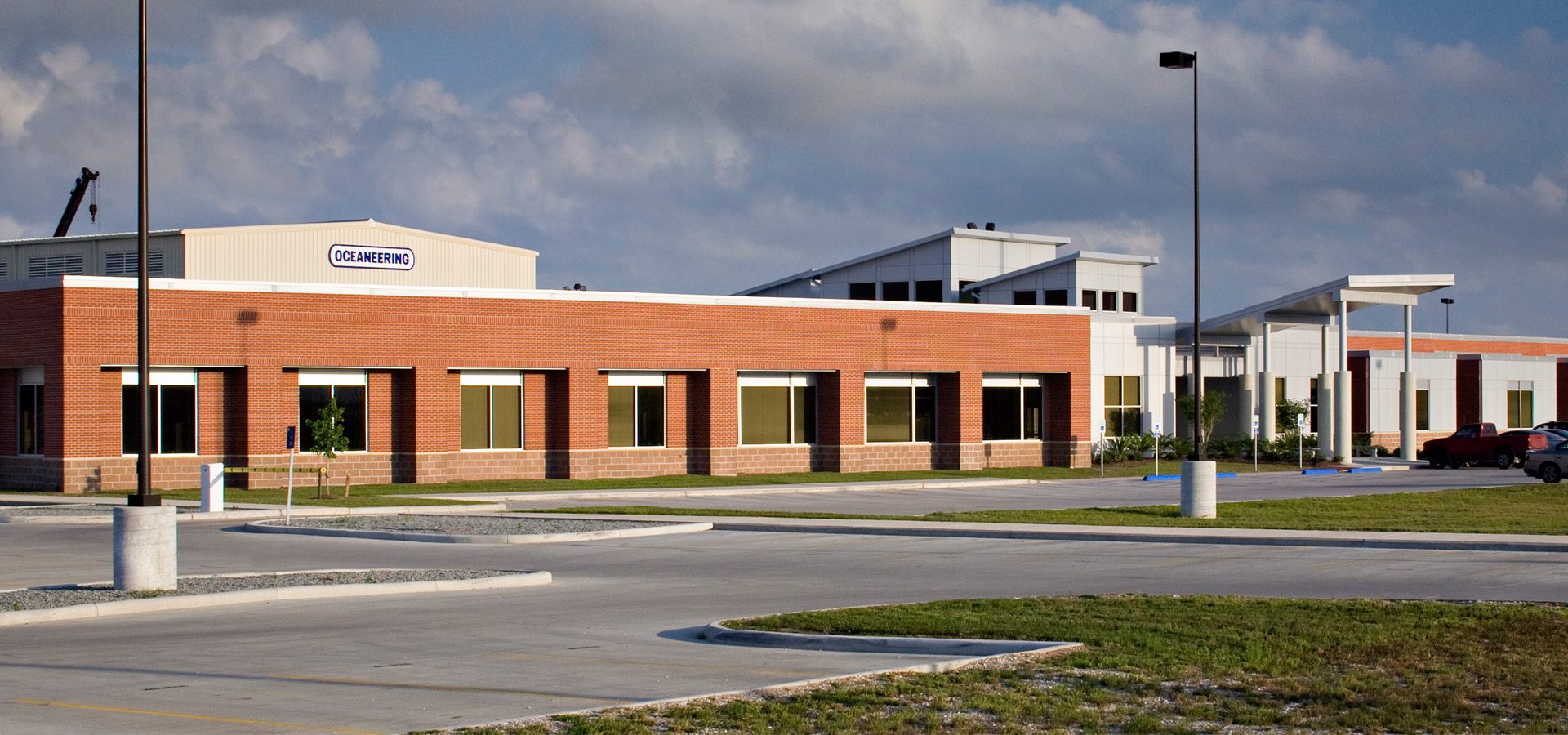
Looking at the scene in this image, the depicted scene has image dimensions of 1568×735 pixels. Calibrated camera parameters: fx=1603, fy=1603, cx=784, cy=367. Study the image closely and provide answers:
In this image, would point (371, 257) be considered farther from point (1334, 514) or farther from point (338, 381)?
point (1334, 514)

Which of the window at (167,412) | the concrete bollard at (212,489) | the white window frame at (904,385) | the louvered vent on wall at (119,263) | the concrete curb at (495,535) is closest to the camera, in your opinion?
the concrete curb at (495,535)

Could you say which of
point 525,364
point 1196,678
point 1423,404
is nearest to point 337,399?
point 525,364

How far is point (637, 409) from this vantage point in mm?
44938

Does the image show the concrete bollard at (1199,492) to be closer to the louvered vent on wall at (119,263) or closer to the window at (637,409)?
the window at (637,409)

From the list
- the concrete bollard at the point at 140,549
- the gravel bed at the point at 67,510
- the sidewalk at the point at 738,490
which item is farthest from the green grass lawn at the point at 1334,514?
the concrete bollard at the point at 140,549

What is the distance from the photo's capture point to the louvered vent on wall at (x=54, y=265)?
4631cm

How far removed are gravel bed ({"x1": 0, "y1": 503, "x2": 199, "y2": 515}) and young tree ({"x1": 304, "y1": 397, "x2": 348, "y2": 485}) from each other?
4771mm

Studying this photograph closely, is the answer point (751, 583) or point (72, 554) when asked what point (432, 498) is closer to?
point (72, 554)

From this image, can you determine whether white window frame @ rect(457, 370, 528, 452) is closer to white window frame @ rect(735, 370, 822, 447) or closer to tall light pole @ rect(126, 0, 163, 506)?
white window frame @ rect(735, 370, 822, 447)

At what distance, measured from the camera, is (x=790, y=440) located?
156 feet

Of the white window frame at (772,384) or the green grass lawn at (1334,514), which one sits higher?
the white window frame at (772,384)

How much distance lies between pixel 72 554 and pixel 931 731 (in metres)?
17.9

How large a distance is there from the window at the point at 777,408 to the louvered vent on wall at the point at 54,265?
63.9 feet

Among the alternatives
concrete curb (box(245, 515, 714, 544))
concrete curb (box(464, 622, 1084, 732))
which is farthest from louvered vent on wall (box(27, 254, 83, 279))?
concrete curb (box(464, 622, 1084, 732))
